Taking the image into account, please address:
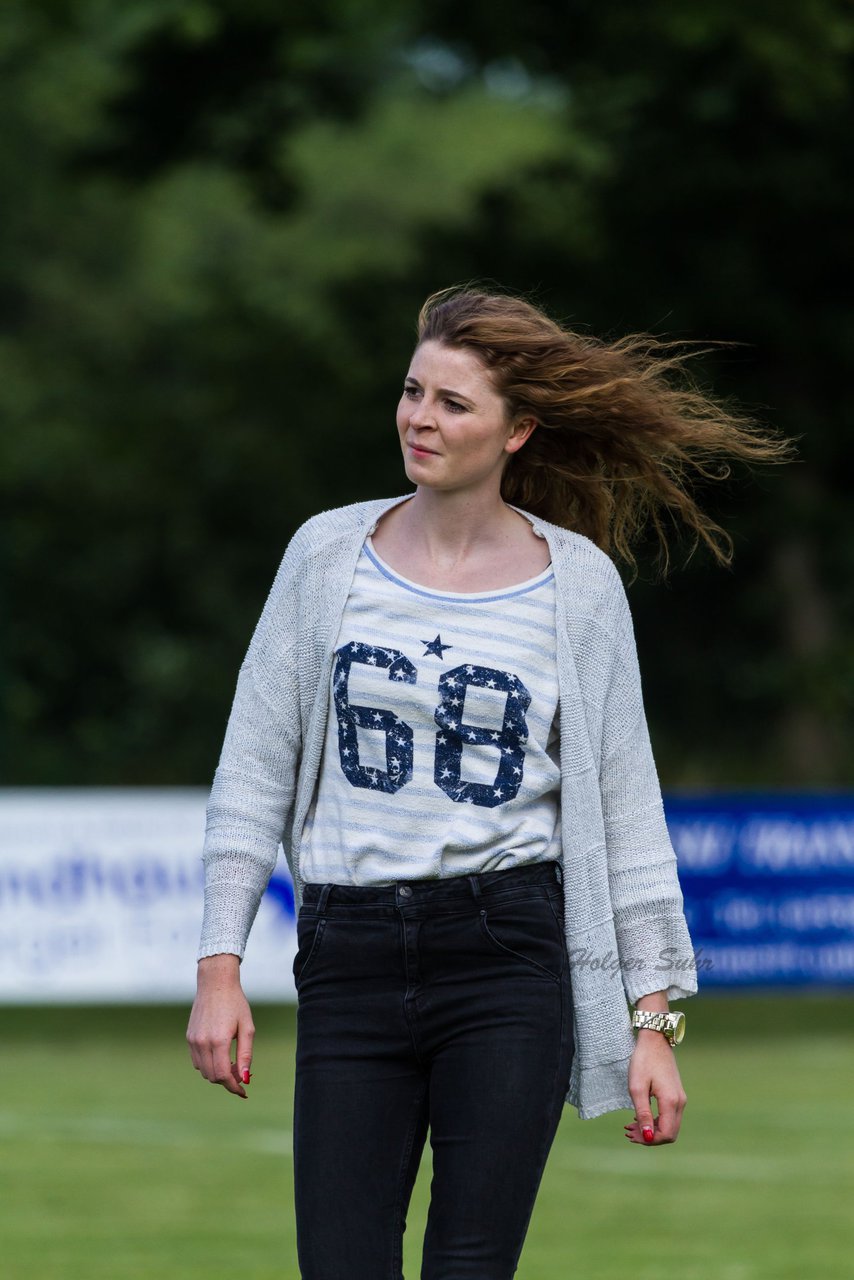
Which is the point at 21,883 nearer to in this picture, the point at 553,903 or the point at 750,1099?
the point at 750,1099

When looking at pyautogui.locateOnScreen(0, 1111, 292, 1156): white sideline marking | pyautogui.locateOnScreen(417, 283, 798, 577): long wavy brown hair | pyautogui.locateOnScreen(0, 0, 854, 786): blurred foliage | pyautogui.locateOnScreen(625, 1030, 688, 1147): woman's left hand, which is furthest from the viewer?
pyautogui.locateOnScreen(0, 0, 854, 786): blurred foliage

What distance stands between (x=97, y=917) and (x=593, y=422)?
9359mm

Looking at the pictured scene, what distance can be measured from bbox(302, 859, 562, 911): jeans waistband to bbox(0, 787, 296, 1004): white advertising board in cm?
916

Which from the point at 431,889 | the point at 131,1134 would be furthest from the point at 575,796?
the point at 131,1134

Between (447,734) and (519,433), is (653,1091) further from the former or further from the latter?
(519,433)

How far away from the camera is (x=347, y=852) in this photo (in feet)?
11.4

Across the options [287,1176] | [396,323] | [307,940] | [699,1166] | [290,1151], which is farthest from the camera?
[396,323]

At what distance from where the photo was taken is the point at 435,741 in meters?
3.48

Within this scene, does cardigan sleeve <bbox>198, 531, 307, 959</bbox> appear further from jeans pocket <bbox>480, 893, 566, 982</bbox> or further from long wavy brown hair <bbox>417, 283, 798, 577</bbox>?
long wavy brown hair <bbox>417, 283, 798, 577</bbox>

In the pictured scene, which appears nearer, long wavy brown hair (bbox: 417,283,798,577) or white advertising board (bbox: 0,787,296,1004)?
long wavy brown hair (bbox: 417,283,798,577)

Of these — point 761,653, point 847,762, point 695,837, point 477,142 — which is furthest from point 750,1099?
point 477,142

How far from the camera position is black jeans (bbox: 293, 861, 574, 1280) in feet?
11.2

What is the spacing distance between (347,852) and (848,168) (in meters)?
16.0

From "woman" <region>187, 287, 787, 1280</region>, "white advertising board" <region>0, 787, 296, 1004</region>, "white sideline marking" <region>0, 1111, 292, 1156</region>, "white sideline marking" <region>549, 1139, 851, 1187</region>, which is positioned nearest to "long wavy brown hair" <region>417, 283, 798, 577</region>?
"woman" <region>187, 287, 787, 1280</region>
